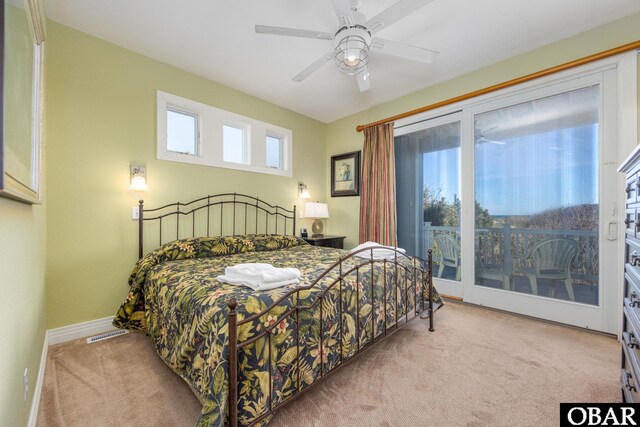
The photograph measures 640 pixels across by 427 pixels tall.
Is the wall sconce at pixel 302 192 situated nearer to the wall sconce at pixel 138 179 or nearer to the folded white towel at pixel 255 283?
the wall sconce at pixel 138 179

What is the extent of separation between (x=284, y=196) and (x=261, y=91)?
4.91 feet

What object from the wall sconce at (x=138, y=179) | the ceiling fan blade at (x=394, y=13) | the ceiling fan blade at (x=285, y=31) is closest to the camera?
the ceiling fan blade at (x=394, y=13)

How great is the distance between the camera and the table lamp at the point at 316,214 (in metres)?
4.09

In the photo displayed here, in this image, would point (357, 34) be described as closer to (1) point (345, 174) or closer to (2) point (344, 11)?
(2) point (344, 11)

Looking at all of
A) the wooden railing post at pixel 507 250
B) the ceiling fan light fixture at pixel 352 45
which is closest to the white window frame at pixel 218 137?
the ceiling fan light fixture at pixel 352 45

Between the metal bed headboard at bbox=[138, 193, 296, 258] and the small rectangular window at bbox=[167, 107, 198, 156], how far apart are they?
63 cm

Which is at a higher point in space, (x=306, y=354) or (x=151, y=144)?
(x=151, y=144)

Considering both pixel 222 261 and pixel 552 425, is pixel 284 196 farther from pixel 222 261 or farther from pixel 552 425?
pixel 552 425

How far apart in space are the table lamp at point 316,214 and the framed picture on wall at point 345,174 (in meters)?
0.50

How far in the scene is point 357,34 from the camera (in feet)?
6.35

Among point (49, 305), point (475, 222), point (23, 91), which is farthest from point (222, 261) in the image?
point (475, 222)

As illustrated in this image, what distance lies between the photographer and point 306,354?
4.67 feet

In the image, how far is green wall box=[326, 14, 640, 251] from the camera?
236 cm

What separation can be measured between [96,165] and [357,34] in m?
2.60
